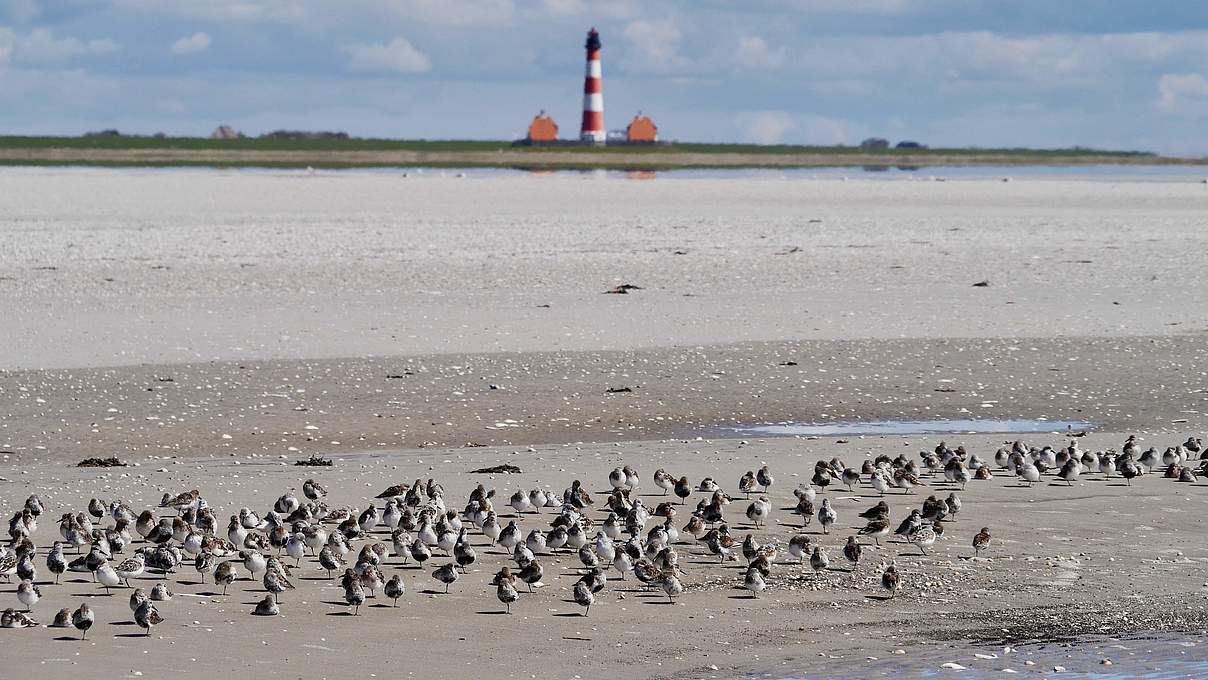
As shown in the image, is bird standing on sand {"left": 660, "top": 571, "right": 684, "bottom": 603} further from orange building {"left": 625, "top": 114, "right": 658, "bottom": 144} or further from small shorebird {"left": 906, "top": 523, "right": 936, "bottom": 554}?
orange building {"left": 625, "top": 114, "right": 658, "bottom": 144}

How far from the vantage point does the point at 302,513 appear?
42.1 feet

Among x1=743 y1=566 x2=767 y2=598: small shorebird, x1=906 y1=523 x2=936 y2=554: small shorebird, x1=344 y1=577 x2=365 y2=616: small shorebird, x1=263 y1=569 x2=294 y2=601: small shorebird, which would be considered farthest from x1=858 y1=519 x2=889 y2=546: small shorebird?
x1=263 y1=569 x2=294 y2=601: small shorebird

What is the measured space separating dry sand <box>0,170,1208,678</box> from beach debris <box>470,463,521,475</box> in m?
0.21

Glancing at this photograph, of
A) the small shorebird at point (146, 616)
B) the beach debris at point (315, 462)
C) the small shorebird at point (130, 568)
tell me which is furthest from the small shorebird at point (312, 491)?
the small shorebird at point (146, 616)

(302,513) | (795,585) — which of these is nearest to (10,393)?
(302,513)

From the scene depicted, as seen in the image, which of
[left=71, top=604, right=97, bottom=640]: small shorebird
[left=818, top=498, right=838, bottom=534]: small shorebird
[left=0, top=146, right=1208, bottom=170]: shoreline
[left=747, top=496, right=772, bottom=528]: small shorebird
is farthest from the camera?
[left=0, top=146, right=1208, bottom=170]: shoreline

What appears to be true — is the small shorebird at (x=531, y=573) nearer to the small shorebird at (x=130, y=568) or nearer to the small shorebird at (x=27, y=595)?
the small shorebird at (x=130, y=568)

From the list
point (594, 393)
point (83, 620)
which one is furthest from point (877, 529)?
point (594, 393)

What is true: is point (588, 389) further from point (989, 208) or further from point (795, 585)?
point (989, 208)

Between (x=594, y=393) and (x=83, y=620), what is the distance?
34.4 feet

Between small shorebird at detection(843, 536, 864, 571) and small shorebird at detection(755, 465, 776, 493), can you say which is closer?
small shorebird at detection(843, 536, 864, 571)

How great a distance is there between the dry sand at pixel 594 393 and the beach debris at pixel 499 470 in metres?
0.21

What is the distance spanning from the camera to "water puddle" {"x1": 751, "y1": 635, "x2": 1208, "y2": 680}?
10.1 meters

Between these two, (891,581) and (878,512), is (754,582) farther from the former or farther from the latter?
(878,512)
